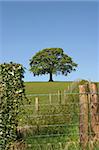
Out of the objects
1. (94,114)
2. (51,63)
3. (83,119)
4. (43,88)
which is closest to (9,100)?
(83,119)

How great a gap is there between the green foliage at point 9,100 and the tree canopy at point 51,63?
82549 millimetres

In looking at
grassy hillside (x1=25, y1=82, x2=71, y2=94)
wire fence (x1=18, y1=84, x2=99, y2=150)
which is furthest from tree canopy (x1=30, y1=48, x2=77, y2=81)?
wire fence (x1=18, y1=84, x2=99, y2=150)

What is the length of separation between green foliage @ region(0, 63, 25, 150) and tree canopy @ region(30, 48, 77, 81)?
3250 inches

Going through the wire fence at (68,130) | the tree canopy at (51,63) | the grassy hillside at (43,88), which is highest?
the tree canopy at (51,63)

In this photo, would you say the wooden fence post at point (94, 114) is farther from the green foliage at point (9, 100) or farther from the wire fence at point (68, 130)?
the green foliage at point (9, 100)

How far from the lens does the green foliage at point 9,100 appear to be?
9.01 meters

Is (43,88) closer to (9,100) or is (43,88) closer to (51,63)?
(51,63)

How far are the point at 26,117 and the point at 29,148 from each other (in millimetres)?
1177

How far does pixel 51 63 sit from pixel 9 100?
87.3 meters

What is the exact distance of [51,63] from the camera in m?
96.4

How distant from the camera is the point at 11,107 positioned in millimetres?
9133

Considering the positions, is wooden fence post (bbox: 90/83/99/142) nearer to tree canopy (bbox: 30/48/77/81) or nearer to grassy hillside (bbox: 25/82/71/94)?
grassy hillside (bbox: 25/82/71/94)

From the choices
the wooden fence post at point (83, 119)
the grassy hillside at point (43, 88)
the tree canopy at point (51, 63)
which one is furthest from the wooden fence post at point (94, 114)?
the tree canopy at point (51, 63)

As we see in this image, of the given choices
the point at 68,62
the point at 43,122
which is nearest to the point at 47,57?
the point at 68,62
